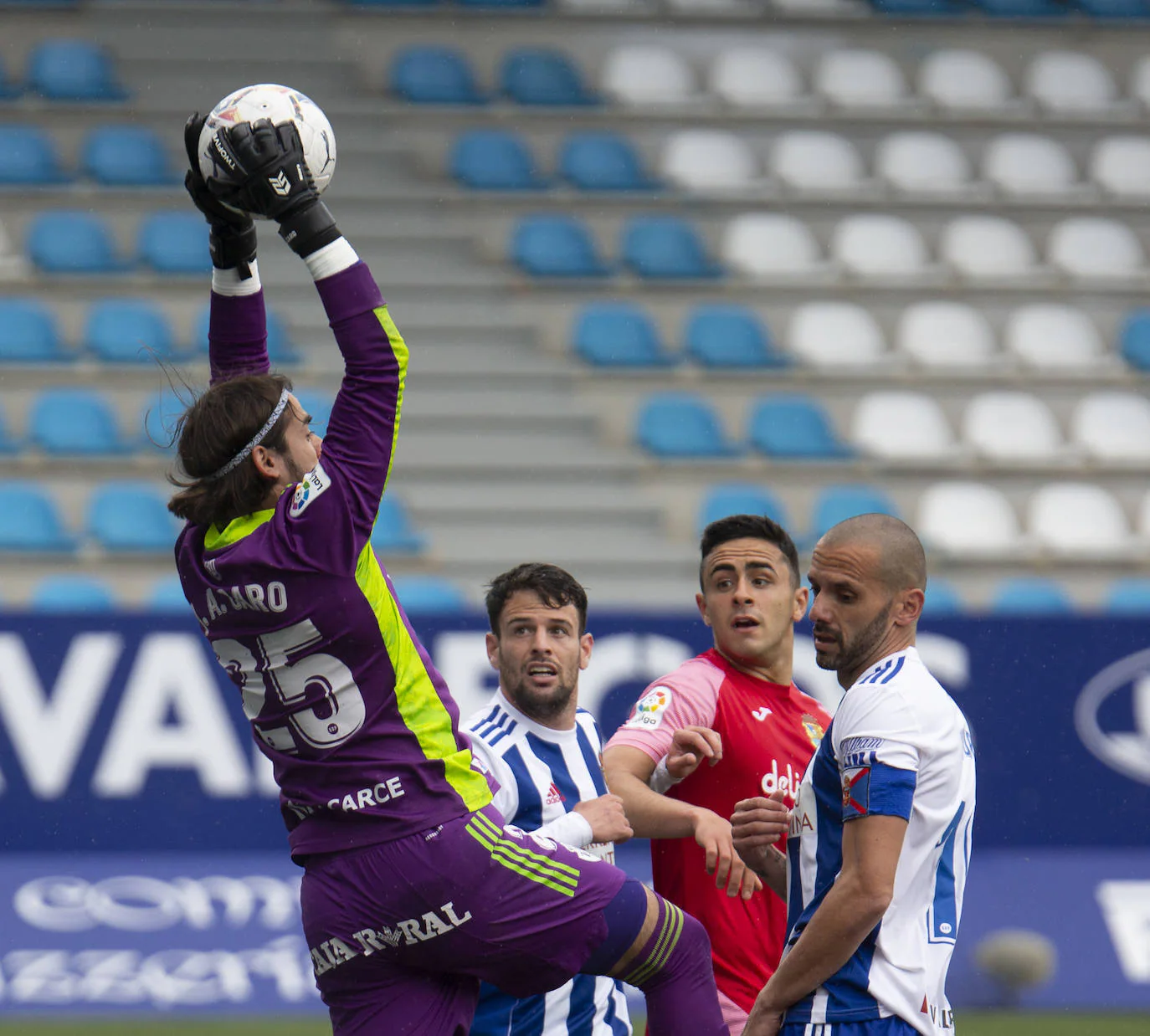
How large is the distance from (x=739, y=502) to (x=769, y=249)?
2814mm

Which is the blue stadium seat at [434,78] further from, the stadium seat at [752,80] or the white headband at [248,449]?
the white headband at [248,449]

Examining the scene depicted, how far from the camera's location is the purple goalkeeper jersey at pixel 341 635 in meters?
3.48

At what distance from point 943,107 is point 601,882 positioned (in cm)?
1212

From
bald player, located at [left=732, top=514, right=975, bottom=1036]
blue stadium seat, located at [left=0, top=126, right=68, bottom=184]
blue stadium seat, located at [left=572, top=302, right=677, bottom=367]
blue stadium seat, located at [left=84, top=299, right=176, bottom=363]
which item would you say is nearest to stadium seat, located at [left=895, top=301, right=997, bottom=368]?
blue stadium seat, located at [left=572, top=302, right=677, bottom=367]

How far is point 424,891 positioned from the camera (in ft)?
11.5

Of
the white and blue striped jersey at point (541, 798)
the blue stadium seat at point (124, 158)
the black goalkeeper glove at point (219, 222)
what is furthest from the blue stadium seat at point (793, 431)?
the black goalkeeper glove at point (219, 222)

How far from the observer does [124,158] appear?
525 inches

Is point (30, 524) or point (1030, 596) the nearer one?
point (30, 524)

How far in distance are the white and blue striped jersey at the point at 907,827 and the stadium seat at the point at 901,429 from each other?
9.32 meters

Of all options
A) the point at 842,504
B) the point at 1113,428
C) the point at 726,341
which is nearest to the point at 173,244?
the point at 726,341

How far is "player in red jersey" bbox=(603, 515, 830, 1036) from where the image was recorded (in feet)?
14.1

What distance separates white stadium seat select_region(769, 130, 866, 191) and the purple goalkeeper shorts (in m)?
11.1

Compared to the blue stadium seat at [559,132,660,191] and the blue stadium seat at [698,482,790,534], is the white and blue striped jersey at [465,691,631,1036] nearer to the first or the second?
the blue stadium seat at [698,482,790,534]

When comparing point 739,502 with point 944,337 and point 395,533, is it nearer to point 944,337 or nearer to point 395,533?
point 395,533
